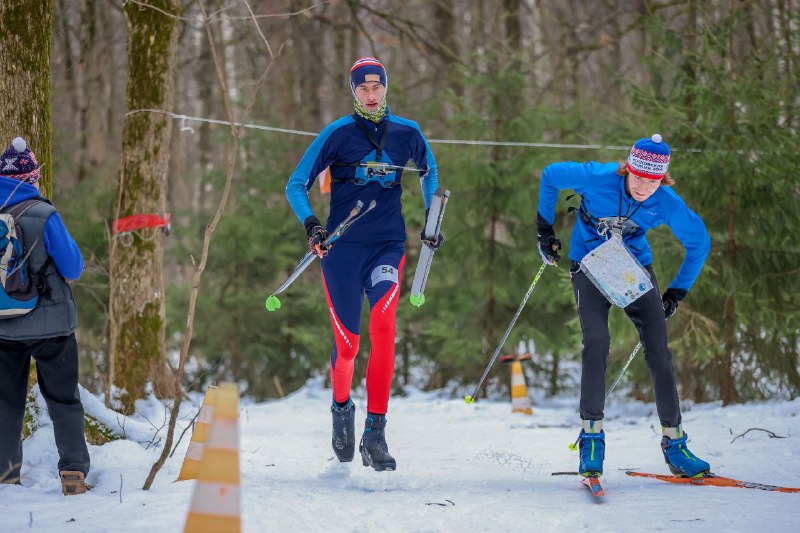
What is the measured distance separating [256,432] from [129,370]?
1.35 meters

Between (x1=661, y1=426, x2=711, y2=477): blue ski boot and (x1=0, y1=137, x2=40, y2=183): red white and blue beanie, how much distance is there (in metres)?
3.83

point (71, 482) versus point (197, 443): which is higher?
point (197, 443)

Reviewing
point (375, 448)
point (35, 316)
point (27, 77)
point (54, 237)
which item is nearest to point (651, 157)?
point (375, 448)

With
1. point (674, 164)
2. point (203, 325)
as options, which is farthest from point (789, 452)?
point (203, 325)

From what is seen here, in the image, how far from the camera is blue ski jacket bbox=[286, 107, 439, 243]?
5.13 m

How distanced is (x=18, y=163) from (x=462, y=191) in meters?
8.10

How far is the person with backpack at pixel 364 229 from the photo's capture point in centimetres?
511

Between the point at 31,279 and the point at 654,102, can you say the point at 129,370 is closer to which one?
the point at 31,279

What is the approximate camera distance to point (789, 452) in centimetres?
545

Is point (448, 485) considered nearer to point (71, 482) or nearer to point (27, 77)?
point (71, 482)

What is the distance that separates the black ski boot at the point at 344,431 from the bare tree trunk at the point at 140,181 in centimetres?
299

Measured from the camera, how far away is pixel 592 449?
4.52 meters

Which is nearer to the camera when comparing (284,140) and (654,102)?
(654,102)

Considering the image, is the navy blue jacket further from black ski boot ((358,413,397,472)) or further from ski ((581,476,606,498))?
ski ((581,476,606,498))
